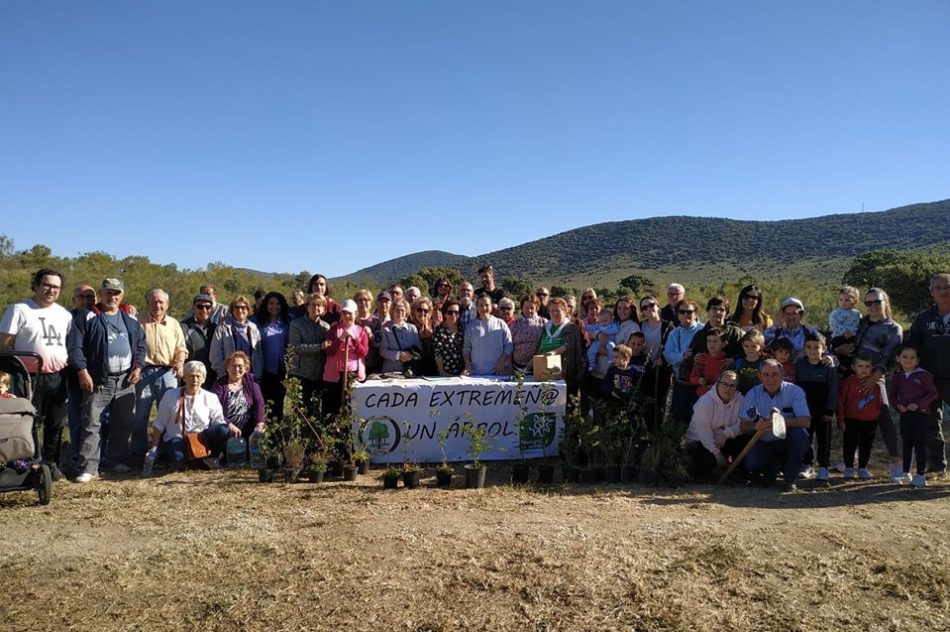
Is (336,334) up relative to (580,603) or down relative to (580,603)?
up

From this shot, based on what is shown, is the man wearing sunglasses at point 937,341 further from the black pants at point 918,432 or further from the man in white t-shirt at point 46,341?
the man in white t-shirt at point 46,341

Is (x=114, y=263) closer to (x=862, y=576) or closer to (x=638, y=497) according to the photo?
(x=638, y=497)

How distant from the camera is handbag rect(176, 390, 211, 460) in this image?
677 centimetres

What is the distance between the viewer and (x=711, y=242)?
61.1m

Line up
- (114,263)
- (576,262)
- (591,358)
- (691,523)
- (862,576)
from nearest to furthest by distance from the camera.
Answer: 1. (862,576)
2. (691,523)
3. (591,358)
4. (114,263)
5. (576,262)

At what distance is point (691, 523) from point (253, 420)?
4.86 m

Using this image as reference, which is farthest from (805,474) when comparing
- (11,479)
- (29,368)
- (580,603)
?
(29,368)

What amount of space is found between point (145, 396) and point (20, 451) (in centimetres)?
185

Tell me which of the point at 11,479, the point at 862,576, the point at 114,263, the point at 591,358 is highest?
the point at 114,263

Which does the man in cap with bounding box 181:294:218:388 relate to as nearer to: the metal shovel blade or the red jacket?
the metal shovel blade

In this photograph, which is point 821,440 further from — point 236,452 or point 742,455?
point 236,452

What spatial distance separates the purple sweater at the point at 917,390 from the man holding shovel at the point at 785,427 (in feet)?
3.28

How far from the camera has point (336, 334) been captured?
278 inches

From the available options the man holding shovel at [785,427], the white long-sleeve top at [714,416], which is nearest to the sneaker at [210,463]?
the white long-sleeve top at [714,416]
